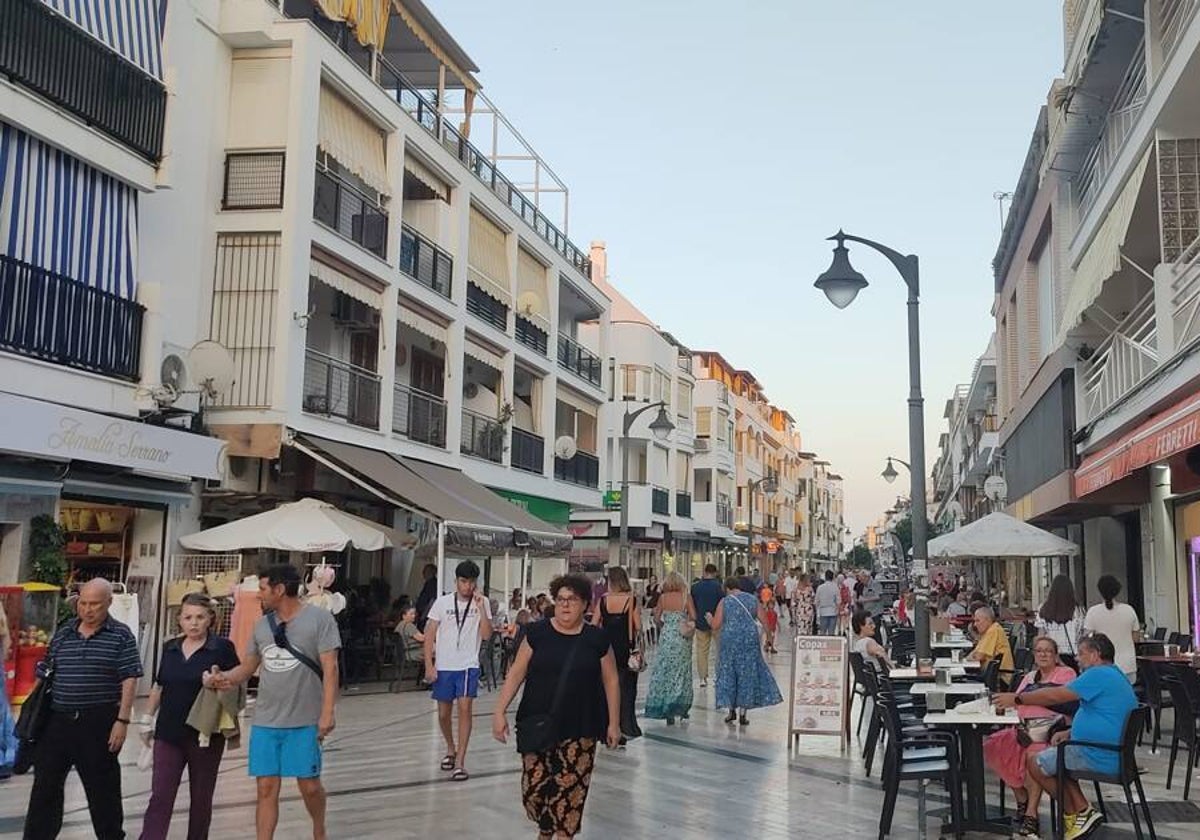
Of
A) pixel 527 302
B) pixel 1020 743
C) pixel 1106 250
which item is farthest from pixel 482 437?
pixel 1020 743

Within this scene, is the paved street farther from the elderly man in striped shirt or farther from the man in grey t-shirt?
the man in grey t-shirt

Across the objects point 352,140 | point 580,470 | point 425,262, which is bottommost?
point 580,470

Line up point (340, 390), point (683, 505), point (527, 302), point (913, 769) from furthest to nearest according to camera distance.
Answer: point (683, 505)
point (527, 302)
point (340, 390)
point (913, 769)

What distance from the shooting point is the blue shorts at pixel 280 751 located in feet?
20.9

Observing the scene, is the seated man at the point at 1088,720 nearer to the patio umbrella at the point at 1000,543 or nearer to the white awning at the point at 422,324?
the patio umbrella at the point at 1000,543

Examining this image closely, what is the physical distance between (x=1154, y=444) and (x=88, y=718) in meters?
10.3

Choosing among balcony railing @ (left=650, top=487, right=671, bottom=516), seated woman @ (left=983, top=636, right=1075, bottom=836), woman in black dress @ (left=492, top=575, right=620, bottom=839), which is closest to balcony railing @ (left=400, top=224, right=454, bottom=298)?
seated woman @ (left=983, top=636, right=1075, bottom=836)

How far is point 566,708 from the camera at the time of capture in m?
6.22

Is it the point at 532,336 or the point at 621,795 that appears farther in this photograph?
the point at 532,336

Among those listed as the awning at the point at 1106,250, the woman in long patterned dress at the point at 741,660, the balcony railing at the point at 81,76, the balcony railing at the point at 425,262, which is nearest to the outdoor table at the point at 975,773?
the woman in long patterned dress at the point at 741,660

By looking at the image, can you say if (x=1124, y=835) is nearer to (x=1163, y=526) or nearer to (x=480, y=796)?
(x=480, y=796)

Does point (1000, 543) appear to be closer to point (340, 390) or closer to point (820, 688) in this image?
point (820, 688)

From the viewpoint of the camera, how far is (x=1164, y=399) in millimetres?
13578

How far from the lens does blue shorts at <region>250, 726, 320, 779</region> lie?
6.37m
